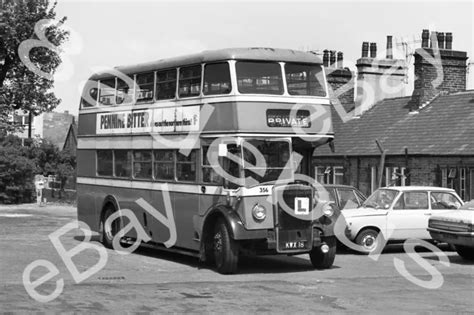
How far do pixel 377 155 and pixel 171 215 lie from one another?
45.2ft

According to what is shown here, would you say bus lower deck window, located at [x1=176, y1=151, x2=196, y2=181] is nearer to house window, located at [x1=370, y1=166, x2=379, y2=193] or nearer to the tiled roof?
the tiled roof

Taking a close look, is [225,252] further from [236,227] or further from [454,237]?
[454,237]

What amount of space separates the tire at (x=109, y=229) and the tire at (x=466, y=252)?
26.0 feet

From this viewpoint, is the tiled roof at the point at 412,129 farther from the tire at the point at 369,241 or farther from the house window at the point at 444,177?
the tire at the point at 369,241

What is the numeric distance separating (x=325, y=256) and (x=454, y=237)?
3.11m

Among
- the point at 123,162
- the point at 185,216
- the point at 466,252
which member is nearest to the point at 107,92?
the point at 123,162

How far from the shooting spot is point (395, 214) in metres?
17.7

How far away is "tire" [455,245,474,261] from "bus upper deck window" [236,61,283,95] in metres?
5.81

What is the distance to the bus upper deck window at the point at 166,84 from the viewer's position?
15.4 meters

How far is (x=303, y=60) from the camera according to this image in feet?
47.2

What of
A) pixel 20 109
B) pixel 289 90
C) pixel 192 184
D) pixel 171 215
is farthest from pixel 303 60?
pixel 20 109

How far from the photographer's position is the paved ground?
33.0ft

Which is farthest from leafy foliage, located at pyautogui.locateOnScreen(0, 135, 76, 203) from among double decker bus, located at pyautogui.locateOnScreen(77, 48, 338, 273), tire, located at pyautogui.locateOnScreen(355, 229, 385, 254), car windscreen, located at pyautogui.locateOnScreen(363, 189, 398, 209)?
tire, located at pyautogui.locateOnScreen(355, 229, 385, 254)

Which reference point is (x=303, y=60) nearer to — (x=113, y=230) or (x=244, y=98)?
(x=244, y=98)
